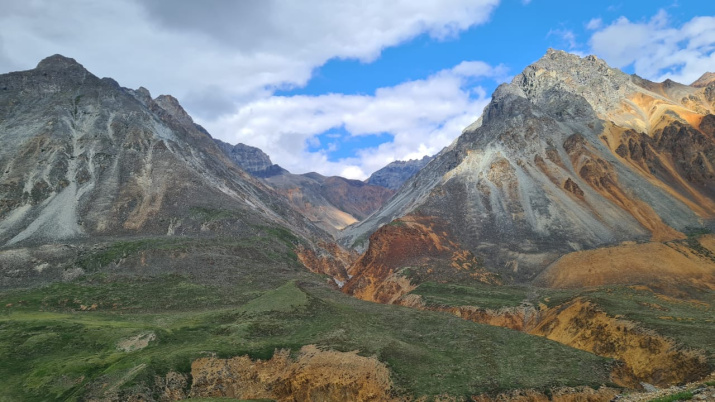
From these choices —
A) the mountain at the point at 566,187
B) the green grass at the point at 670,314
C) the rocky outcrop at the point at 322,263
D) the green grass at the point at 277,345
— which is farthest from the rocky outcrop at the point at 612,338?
the rocky outcrop at the point at 322,263

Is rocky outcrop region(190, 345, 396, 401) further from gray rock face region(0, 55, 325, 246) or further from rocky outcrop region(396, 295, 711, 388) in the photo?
gray rock face region(0, 55, 325, 246)

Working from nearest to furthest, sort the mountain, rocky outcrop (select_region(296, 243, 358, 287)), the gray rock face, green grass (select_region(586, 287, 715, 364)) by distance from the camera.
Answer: green grass (select_region(586, 287, 715, 364)) → the mountain → the gray rock face → rocky outcrop (select_region(296, 243, 358, 287))

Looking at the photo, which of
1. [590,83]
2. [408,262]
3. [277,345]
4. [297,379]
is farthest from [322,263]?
[590,83]

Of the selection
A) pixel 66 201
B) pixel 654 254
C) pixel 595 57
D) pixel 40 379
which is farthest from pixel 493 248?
→ pixel 595 57

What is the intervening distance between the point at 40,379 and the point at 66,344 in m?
7.79

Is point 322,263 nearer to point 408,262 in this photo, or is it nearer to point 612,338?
point 408,262

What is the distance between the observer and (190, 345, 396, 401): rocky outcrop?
1399 inches

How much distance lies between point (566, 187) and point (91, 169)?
14863cm

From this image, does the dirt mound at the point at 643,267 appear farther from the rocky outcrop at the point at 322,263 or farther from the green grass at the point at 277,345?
the rocky outcrop at the point at 322,263

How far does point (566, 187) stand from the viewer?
13038 centimetres

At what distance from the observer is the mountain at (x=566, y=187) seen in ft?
355

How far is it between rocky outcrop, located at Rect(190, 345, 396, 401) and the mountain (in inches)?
2270

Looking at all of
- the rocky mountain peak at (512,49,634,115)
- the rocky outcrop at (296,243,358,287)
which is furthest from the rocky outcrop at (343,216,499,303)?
the rocky mountain peak at (512,49,634,115)

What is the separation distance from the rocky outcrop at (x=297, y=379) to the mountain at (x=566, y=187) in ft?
189
